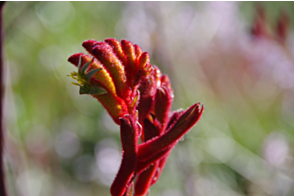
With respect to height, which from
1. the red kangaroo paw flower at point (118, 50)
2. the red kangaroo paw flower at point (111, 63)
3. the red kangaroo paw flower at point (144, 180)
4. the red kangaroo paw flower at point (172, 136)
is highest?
the red kangaroo paw flower at point (118, 50)

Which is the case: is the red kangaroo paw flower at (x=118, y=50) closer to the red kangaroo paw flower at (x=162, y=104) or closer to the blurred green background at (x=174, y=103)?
the red kangaroo paw flower at (x=162, y=104)

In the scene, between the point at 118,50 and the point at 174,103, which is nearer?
the point at 118,50

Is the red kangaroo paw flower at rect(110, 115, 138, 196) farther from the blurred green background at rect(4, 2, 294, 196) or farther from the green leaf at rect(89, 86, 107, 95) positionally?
the blurred green background at rect(4, 2, 294, 196)

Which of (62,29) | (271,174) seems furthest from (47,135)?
(271,174)

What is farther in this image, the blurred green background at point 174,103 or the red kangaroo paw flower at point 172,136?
the blurred green background at point 174,103

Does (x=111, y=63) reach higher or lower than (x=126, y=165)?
higher

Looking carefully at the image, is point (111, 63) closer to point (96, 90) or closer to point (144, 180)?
point (96, 90)

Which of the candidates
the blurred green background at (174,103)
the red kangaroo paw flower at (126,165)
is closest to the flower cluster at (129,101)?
the red kangaroo paw flower at (126,165)

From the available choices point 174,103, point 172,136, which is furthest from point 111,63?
point 174,103
